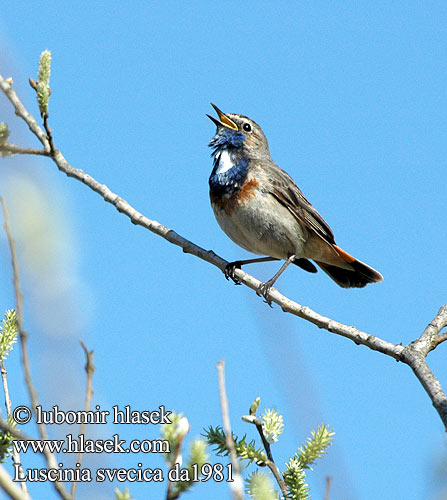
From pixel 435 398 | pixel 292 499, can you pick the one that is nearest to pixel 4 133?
pixel 292 499

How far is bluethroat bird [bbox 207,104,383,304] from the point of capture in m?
7.59

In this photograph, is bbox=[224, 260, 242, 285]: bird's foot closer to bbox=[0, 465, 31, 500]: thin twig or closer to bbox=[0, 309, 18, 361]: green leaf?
bbox=[0, 309, 18, 361]: green leaf

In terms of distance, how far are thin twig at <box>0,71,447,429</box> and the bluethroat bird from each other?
106 cm

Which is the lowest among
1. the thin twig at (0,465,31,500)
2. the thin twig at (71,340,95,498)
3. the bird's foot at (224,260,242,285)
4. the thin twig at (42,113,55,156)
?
the thin twig at (0,465,31,500)

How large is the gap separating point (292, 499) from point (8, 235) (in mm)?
1879

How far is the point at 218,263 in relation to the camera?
6.21 metres

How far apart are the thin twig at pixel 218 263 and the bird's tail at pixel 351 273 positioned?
2487 millimetres

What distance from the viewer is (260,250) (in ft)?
25.9

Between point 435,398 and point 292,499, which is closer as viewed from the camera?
point 292,499

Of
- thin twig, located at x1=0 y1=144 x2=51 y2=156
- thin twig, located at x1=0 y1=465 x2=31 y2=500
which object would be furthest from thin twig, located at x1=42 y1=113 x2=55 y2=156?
thin twig, located at x1=0 y1=465 x2=31 y2=500

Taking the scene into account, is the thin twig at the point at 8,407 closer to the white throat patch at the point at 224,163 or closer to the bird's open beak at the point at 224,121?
the white throat patch at the point at 224,163

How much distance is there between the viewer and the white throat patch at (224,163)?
797cm

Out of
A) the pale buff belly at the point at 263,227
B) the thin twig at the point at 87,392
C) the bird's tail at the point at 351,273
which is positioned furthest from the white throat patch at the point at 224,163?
the thin twig at the point at 87,392

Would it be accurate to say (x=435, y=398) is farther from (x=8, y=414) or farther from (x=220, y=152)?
(x=220, y=152)
